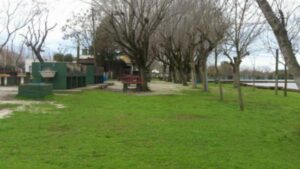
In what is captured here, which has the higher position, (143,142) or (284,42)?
(284,42)

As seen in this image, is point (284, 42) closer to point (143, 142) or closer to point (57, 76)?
point (143, 142)

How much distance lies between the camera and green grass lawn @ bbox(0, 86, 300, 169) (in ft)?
21.4

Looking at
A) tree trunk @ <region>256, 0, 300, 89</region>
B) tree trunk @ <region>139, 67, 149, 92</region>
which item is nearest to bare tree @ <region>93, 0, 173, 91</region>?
tree trunk @ <region>139, 67, 149, 92</region>

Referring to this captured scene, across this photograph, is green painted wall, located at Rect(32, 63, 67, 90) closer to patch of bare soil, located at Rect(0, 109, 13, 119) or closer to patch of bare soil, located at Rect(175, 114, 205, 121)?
patch of bare soil, located at Rect(0, 109, 13, 119)

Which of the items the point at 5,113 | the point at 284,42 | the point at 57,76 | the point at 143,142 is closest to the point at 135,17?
the point at 57,76

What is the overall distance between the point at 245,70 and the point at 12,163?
Answer: 9239cm

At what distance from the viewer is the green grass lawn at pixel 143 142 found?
21.4 feet

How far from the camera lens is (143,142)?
8.21 meters

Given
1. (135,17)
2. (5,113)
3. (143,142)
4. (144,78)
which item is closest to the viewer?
(143,142)

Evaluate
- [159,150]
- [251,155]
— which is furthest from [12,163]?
[251,155]

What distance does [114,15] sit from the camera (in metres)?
26.1

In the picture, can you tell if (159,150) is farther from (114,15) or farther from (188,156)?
(114,15)

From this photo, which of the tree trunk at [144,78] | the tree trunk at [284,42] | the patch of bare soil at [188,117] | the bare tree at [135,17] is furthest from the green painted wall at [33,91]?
the tree trunk at [284,42]

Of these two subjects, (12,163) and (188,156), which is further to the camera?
(188,156)
